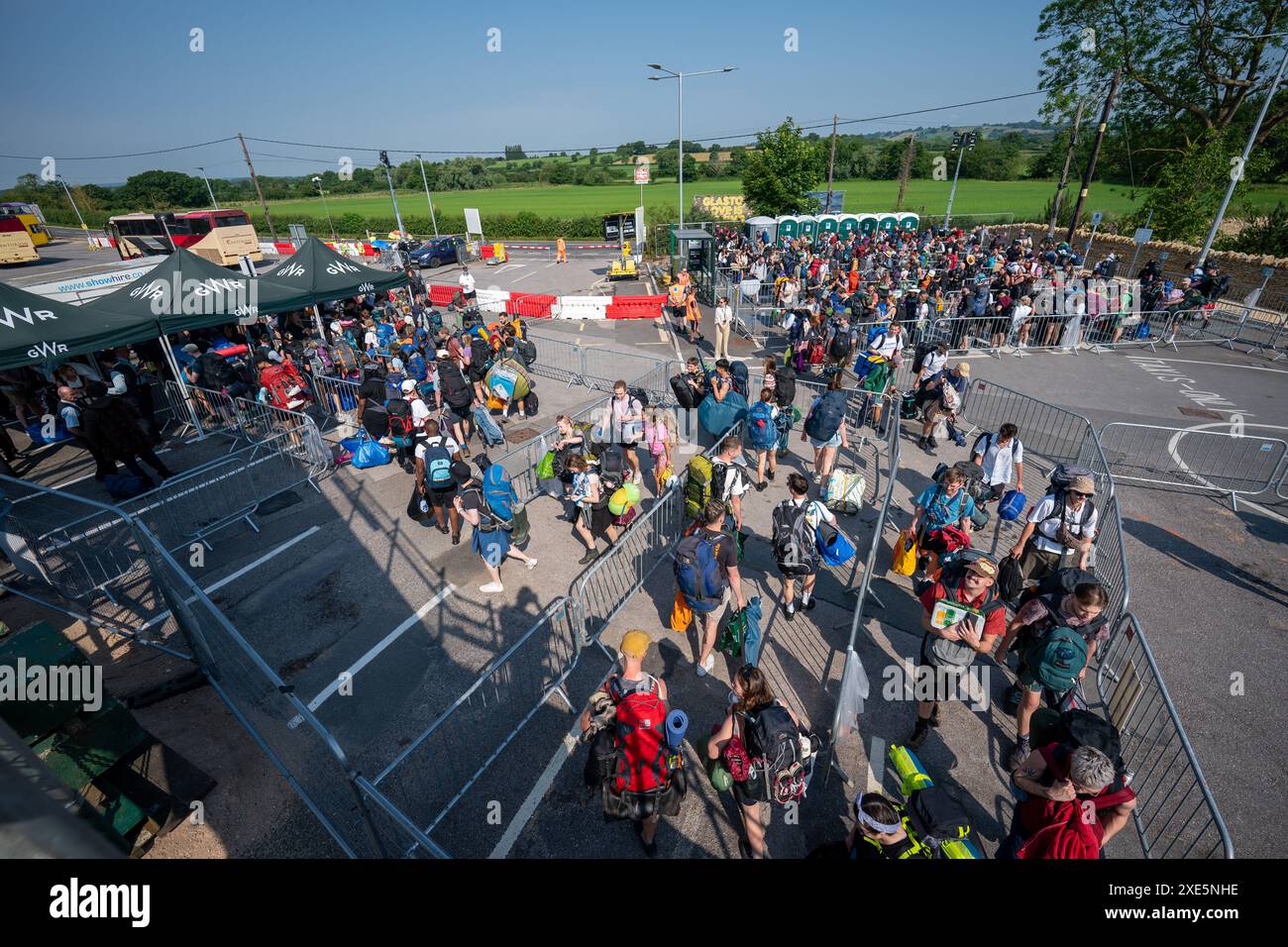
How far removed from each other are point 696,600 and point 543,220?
2173 inches

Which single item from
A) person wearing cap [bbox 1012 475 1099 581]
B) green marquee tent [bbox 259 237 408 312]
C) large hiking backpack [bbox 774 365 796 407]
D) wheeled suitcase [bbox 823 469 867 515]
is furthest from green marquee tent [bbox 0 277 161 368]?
A: person wearing cap [bbox 1012 475 1099 581]

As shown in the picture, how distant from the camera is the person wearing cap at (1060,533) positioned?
5.79 m

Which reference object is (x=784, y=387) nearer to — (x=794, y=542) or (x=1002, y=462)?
(x=1002, y=462)

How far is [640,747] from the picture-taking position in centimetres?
371

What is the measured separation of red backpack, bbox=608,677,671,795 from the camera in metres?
3.71

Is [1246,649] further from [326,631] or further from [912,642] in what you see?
[326,631]

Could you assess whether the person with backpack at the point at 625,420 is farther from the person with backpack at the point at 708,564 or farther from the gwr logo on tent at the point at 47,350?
the gwr logo on tent at the point at 47,350

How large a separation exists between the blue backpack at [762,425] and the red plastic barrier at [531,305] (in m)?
15.2

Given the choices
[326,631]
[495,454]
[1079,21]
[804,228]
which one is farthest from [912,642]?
[1079,21]

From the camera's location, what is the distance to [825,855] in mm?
3420

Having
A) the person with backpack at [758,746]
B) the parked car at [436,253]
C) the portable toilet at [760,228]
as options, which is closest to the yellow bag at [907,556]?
the person with backpack at [758,746]

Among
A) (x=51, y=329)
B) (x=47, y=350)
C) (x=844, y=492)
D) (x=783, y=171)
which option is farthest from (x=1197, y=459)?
(x=783, y=171)
